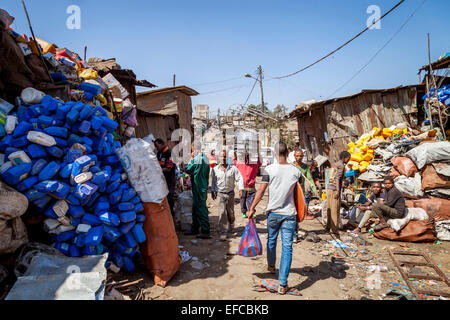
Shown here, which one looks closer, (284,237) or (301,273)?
(284,237)

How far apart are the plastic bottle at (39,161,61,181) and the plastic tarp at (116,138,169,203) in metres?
0.77

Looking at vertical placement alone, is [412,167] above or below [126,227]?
above

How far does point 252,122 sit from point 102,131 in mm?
25758

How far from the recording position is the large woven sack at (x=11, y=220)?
256cm

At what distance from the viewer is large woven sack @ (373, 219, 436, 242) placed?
17.5ft

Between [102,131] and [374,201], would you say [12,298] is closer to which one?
[102,131]

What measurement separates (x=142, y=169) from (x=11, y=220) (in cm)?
146

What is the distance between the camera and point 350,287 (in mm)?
3717

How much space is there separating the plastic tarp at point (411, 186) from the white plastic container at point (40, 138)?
24.8ft

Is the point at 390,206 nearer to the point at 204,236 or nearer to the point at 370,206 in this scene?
the point at 370,206

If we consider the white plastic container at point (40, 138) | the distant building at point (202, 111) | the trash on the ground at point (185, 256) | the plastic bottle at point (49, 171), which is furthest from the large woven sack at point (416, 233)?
the distant building at point (202, 111)

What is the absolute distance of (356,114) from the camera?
11266 millimetres

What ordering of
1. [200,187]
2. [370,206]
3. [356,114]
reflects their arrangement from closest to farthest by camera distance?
1. [200,187]
2. [370,206]
3. [356,114]

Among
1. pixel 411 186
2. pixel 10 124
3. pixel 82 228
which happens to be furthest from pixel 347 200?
pixel 10 124
